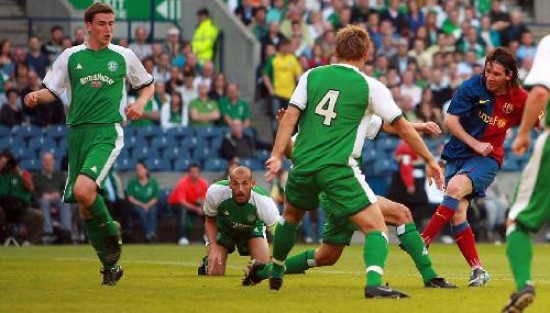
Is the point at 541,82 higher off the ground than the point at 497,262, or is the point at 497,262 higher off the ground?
the point at 541,82

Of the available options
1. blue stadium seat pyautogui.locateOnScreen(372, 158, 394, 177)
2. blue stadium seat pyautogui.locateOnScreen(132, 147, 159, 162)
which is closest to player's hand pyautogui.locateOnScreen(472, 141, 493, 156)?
blue stadium seat pyautogui.locateOnScreen(372, 158, 394, 177)

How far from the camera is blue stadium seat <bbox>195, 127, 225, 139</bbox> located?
27.0 metres

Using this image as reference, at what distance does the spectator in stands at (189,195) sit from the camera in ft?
83.7

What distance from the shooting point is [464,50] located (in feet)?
103

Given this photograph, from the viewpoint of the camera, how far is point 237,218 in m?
15.3

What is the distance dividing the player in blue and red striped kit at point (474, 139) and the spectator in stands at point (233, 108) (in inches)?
532

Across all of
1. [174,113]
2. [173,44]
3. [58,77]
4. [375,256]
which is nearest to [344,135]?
[375,256]

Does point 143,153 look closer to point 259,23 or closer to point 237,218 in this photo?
point 259,23

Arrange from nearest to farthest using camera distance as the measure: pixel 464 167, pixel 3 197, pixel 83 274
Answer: pixel 464 167, pixel 83 274, pixel 3 197

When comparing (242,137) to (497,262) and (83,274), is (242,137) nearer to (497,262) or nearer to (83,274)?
(497,262)

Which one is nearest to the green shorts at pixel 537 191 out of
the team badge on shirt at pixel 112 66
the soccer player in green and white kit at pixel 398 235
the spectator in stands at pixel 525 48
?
the soccer player in green and white kit at pixel 398 235

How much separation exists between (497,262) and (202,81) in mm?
10306

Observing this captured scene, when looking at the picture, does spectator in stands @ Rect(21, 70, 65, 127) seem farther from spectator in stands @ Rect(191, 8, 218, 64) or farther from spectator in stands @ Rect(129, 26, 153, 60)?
spectator in stands @ Rect(191, 8, 218, 64)

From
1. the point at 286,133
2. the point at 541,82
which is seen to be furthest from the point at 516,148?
the point at 286,133
